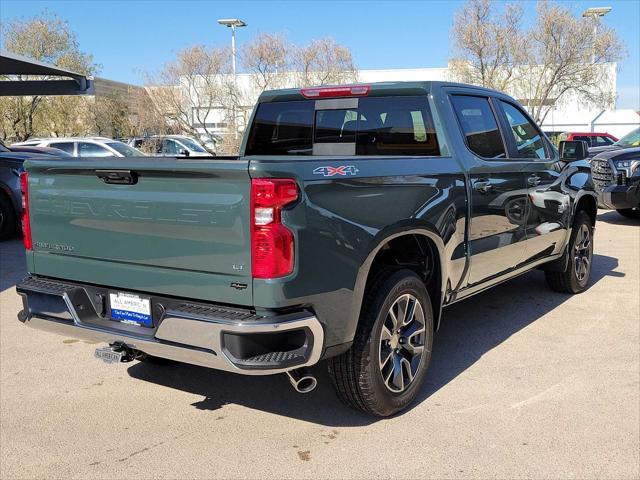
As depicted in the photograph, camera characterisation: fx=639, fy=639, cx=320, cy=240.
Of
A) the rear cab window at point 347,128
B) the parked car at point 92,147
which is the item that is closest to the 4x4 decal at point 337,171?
the rear cab window at point 347,128

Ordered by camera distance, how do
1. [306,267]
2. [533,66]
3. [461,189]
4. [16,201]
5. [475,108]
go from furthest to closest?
[533,66] < [16,201] < [475,108] < [461,189] < [306,267]

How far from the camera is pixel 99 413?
152 inches

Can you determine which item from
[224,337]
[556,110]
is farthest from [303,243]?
[556,110]

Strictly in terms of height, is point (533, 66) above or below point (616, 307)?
above

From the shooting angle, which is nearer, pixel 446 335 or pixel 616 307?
pixel 446 335

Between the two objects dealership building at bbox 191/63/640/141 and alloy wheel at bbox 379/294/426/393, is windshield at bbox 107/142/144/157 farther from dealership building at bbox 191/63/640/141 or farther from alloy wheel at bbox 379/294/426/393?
alloy wheel at bbox 379/294/426/393

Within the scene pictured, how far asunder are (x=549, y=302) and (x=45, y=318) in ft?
15.3

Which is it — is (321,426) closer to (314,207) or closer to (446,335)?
(314,207)

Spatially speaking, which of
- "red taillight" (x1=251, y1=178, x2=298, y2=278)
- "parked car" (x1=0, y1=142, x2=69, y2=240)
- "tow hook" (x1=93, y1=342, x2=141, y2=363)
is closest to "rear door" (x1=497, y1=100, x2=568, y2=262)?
"red taillight" (x1=251, y1=178, x2=298, y2=278)

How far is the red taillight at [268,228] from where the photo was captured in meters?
2.86

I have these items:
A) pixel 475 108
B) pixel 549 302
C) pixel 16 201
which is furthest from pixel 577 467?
pixel 16 201

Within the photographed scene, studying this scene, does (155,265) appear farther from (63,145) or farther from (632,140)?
(63,145)

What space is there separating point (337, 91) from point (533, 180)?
6.01ft

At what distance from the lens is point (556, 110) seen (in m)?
44.3
